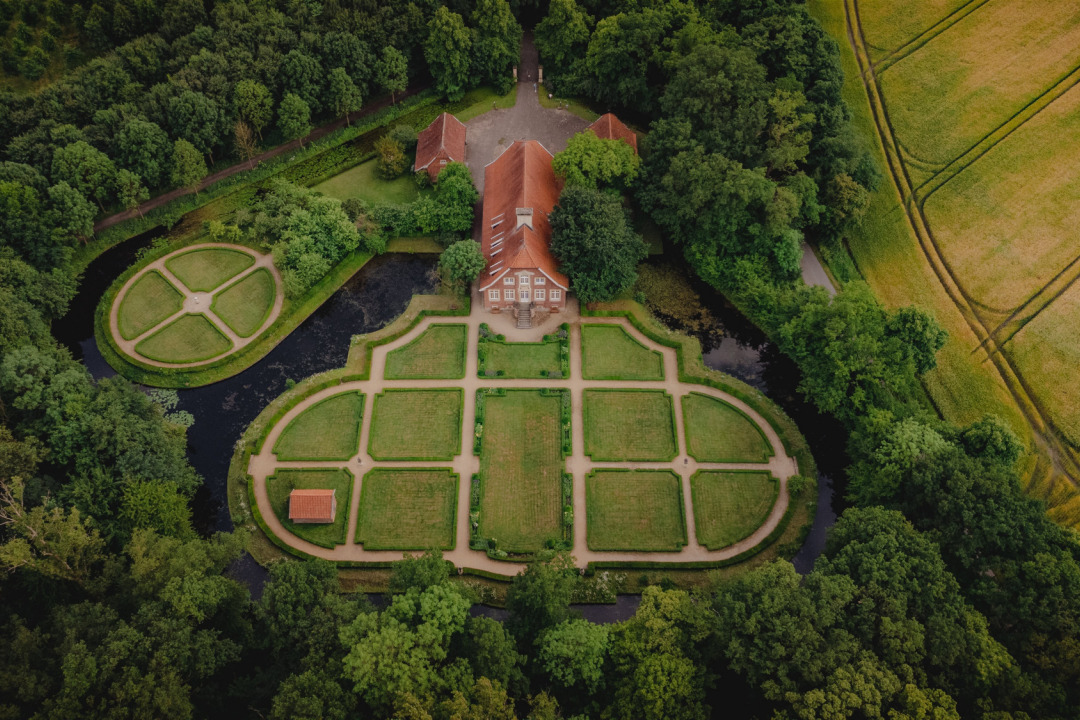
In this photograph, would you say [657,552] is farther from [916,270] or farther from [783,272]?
[916,270]

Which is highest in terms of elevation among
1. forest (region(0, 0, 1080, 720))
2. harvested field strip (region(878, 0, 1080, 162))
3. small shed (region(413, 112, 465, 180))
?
harvested field strip (region(878, 0, 1080, 162))

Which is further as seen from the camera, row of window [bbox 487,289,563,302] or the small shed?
the small shed

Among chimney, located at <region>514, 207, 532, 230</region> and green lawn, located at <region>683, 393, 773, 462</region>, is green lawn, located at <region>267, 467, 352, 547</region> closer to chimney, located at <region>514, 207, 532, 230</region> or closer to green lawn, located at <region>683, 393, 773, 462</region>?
chimney, located at <region>514, 207, 532, 230</region>

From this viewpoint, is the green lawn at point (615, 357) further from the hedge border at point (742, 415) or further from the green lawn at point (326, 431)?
the green lawn at point (326, 431)

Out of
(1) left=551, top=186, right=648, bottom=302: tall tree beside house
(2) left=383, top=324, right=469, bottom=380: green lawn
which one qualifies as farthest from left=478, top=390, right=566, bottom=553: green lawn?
(1) left=551, top=186, right=648, bottom=302: tall tree beside house

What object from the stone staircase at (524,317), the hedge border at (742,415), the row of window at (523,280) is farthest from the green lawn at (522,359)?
the hedge border at (742,415)
